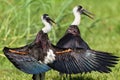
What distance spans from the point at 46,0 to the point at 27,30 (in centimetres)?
63

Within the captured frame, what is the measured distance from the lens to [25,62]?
7.55 m

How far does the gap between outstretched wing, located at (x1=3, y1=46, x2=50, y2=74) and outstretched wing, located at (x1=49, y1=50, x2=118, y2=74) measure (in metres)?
0.18

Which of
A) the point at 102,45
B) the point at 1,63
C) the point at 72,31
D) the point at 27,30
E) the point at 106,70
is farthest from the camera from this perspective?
the point at 102,45

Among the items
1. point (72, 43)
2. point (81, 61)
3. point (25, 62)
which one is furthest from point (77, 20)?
point (25, 62)

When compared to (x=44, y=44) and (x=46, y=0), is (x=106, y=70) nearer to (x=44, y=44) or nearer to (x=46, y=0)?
(x=44, y=44)

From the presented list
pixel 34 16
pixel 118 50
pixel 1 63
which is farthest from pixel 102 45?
pixel 1 63

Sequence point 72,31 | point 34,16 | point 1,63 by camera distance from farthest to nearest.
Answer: point 34,16 < point 1,63 < point 72,31

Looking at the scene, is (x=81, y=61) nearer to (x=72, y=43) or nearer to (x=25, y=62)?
(x=25, y=62)

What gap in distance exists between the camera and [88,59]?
772cm

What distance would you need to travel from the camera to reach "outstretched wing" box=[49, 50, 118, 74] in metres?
7.58

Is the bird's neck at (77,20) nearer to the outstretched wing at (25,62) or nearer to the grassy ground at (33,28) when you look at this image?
the grassy ground at (33,28)

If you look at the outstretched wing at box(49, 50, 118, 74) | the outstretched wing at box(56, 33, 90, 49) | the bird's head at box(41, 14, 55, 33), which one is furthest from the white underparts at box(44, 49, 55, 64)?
the outstretched wing at box(56, 33, 90, 49)

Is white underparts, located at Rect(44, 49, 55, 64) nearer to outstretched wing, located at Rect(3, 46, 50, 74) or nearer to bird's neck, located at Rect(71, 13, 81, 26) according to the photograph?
outstretched wing, located at Rect(3, 46, 50, 74)

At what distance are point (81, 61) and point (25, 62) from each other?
2.40 feet
